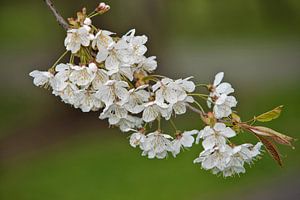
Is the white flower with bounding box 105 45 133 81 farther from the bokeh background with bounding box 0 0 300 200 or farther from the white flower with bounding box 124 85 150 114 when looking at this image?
the bokeh background with bounding box 0 0 300 200

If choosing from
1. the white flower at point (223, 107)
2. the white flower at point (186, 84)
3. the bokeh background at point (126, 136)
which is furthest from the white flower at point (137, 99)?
the bokeh background at point (126, 136)

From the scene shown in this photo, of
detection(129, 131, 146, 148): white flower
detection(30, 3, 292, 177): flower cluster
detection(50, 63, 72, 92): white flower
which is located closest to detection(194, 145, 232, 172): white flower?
detection(30, 3, 292, 177): flower cluster

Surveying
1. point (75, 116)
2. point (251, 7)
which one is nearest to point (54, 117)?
point (75, 116)

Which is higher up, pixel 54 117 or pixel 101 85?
pixel 54 117

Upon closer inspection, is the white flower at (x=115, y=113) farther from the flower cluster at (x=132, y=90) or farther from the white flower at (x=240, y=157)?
the white flower at (x=240, y=157)

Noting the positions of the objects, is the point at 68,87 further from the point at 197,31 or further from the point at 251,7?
the point at 197,31
